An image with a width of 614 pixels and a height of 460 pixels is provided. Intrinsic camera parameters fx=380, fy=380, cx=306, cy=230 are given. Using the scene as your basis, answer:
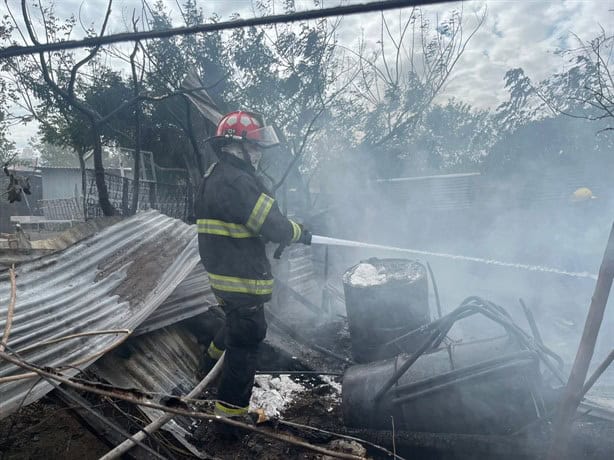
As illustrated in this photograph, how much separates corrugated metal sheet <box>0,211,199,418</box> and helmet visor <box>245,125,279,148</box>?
150 cm

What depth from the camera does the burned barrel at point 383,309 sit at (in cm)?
419

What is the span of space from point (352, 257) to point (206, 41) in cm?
701

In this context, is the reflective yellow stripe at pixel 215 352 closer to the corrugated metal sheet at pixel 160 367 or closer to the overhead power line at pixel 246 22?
the corrugated metal sheet at pixel 160 367

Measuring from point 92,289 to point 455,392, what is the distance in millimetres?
3147

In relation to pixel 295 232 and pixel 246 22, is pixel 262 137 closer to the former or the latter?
pixel 295 232

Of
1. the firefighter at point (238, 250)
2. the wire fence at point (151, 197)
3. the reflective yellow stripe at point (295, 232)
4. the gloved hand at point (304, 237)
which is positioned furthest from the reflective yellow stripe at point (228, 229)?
the wire fence at point (151, 197)

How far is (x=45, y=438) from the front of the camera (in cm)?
294

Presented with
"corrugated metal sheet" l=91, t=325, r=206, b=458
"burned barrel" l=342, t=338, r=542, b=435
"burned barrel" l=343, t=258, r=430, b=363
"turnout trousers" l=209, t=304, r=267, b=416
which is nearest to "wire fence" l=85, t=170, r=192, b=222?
"corrugated metal sheet" l=91, t=325, r=206, b=458

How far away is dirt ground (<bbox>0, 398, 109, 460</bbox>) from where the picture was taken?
2824mm

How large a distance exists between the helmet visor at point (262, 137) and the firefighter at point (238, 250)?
0.06 metres

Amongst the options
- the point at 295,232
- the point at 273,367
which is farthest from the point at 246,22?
the point at 273,367

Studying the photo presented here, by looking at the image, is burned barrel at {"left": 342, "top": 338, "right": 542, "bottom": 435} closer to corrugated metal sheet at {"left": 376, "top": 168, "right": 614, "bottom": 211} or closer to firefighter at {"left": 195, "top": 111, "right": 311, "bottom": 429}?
firefighter at {"left": 195, "top": 111, "right": 311, "bottom": 429}

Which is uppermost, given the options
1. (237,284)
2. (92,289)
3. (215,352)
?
(237,284)

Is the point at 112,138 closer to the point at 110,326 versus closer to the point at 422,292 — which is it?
the point at 110,326
